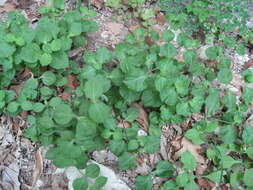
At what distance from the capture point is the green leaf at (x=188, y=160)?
2.19 metres

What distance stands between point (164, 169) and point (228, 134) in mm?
499

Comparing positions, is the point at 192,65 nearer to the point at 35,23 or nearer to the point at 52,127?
the point at 52,127

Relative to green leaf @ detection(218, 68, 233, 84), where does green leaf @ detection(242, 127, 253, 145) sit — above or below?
below

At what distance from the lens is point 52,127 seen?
2172mm

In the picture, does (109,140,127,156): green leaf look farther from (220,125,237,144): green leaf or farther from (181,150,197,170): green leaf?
(220,125,237,144): green leaf

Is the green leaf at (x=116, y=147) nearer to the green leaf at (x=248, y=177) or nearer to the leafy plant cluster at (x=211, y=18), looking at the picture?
the green leaf at (x=248, y=177)

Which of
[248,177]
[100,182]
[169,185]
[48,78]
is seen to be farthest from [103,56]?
[248,177]

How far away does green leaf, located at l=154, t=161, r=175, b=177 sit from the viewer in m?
2.18

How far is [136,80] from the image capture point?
7.25ft

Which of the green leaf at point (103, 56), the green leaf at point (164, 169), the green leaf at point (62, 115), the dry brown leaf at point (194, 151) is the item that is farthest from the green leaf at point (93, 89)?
the dry brown leaf at point (194, 151)

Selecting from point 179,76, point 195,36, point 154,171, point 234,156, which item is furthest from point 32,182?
point 195,36

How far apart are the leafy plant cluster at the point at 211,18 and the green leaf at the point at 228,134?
717mm

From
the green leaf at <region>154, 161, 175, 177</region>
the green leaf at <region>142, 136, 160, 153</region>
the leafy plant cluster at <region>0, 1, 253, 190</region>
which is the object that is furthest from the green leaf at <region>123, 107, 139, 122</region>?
the green leaf at <region>154, 161, 175, 177</region>

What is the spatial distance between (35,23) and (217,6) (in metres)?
1.51
